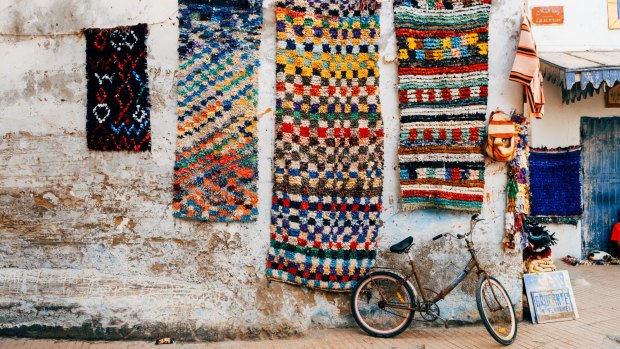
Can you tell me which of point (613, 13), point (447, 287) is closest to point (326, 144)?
point (447, 287)

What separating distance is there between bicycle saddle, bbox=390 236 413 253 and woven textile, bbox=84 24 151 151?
2632 millimetres

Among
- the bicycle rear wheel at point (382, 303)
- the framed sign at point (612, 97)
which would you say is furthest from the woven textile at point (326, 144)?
the framed sign at point (612, 97)

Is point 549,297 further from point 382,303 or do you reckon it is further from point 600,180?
point 600,180

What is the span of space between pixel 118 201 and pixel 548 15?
7.54 meters

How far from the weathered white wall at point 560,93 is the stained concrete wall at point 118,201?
3887mm

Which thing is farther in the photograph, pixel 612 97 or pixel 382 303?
pixel 612 97

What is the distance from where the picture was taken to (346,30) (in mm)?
4730

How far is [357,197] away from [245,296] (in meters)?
1.50

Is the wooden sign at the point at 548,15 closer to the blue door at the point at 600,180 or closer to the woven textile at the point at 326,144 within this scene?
the blue door at the point at 600,180

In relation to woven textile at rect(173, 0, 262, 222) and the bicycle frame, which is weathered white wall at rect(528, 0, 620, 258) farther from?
woven textile at rect(173, 0, 262, 222)

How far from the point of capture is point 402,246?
177 inches

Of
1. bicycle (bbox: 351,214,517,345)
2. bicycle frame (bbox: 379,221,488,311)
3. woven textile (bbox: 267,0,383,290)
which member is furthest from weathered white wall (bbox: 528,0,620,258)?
woven textile (bbox: 267,0,383,290)

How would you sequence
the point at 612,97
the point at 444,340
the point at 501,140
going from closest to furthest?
the point at 444,340 < the point at 501,140 < the point at 612,97

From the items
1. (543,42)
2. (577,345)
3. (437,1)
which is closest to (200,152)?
(437,1)
